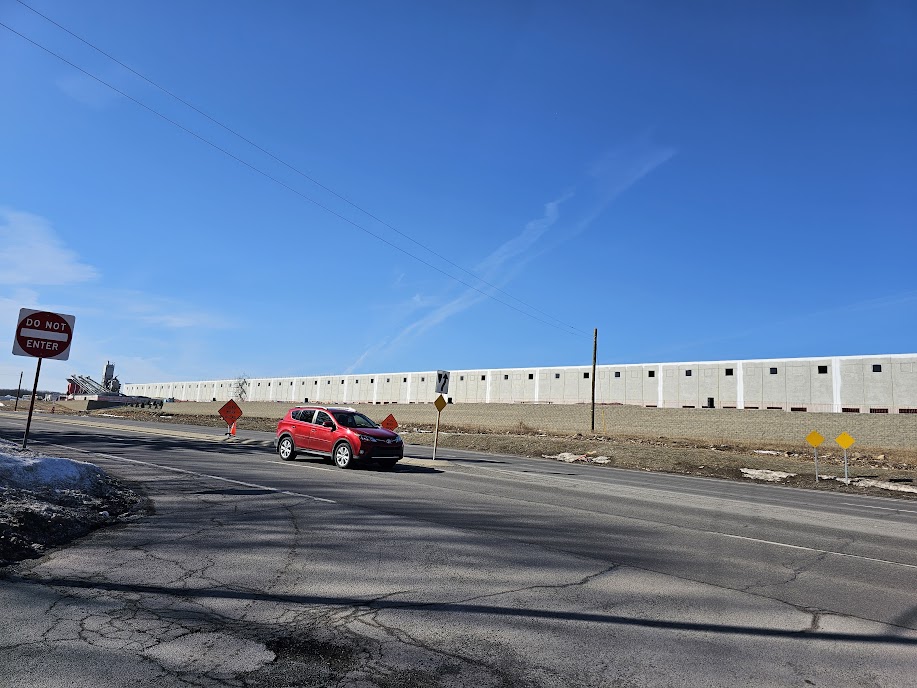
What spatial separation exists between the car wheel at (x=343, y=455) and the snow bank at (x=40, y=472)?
25.4 feet

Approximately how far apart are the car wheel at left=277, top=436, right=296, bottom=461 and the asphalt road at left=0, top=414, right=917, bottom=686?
7.92 metres

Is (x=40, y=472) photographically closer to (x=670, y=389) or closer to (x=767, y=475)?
(x=767, y=475)

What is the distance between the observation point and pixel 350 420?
18.6 m

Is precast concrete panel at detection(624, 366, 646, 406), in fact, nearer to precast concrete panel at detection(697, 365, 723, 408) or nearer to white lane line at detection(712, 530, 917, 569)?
precast concrete panel at detection(697, 365, 723, 408)

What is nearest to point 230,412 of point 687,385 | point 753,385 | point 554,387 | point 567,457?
point 567,457

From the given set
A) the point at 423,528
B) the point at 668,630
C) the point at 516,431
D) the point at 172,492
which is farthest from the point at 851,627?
the point at 516,431

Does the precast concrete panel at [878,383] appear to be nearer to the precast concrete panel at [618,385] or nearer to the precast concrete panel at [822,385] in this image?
the precast concrete panel at [822,385]

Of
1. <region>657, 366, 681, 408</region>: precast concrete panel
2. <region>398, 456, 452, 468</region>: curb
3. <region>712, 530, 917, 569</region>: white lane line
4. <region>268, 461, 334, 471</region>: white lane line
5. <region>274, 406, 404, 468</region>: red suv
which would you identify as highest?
<region>657, 366, 681, 408</region>: precast concrete panel

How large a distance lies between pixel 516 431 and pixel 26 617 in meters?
48.5

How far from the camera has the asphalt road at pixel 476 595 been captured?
404 centimetres

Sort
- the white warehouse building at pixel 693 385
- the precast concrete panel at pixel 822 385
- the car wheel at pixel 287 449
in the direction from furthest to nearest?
the precast concrete panel at pixel 822 385
the white warehouse building at pixel 693 385
the car wheel at pixel 287 449

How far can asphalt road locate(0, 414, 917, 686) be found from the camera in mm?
4039

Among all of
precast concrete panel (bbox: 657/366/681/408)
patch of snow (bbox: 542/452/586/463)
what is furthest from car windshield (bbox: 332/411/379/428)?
precast concrete panel (bbox: 657/366/681/408)

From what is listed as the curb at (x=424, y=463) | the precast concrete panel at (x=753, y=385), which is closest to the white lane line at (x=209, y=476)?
the curb at (x=424, y=463)
